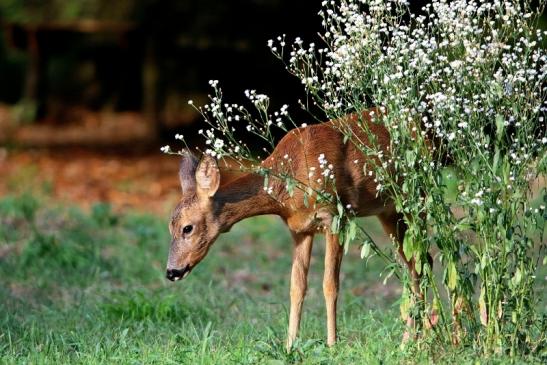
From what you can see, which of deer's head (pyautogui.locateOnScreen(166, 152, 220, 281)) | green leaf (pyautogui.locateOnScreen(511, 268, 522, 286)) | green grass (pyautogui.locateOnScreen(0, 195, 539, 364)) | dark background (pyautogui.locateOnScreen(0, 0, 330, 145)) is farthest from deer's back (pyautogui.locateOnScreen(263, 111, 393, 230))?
dark background (pyautogui.locateOnScreen(0, 0, 330, 145))

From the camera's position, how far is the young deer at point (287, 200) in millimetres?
6258

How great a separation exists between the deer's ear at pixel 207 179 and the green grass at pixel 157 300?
0.77 metres

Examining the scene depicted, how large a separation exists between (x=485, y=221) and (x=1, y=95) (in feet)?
68.9

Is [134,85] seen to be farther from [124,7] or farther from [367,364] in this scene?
[367,364]

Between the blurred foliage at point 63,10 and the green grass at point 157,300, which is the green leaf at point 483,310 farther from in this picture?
the blurred foliage at point 63,10

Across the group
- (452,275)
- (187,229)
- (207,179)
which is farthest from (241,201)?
(452,275)

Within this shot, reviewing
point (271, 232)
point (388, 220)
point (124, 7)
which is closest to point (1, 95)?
point (124, 7)

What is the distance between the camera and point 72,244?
929 cm

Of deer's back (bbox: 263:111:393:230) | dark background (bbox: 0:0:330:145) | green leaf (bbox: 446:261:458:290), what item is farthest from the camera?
dark background (bbox: 0:0:330:145)

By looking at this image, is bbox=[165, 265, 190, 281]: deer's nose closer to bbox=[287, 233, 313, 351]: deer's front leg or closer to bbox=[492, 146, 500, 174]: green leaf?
bbox=[287, 233, 313, 351]: deer's front leg

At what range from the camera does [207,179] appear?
20.5ft

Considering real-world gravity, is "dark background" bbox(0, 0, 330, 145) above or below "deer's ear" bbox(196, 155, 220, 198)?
above

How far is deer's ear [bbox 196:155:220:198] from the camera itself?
6195 millimetres

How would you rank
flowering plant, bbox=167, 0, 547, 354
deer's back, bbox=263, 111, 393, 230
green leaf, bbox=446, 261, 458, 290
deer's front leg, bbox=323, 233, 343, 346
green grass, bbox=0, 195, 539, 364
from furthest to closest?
1. deer's front leg, bbox=323, 233, 343, 346
2. deer's back, bbox=263, 111, 393, 230
3. green grass, bbox=0, 195, 539, 364
4. green leaf, bbox=446, 261, 458, 290
5. flowering plant, bbox=167, 0, 547, 354
